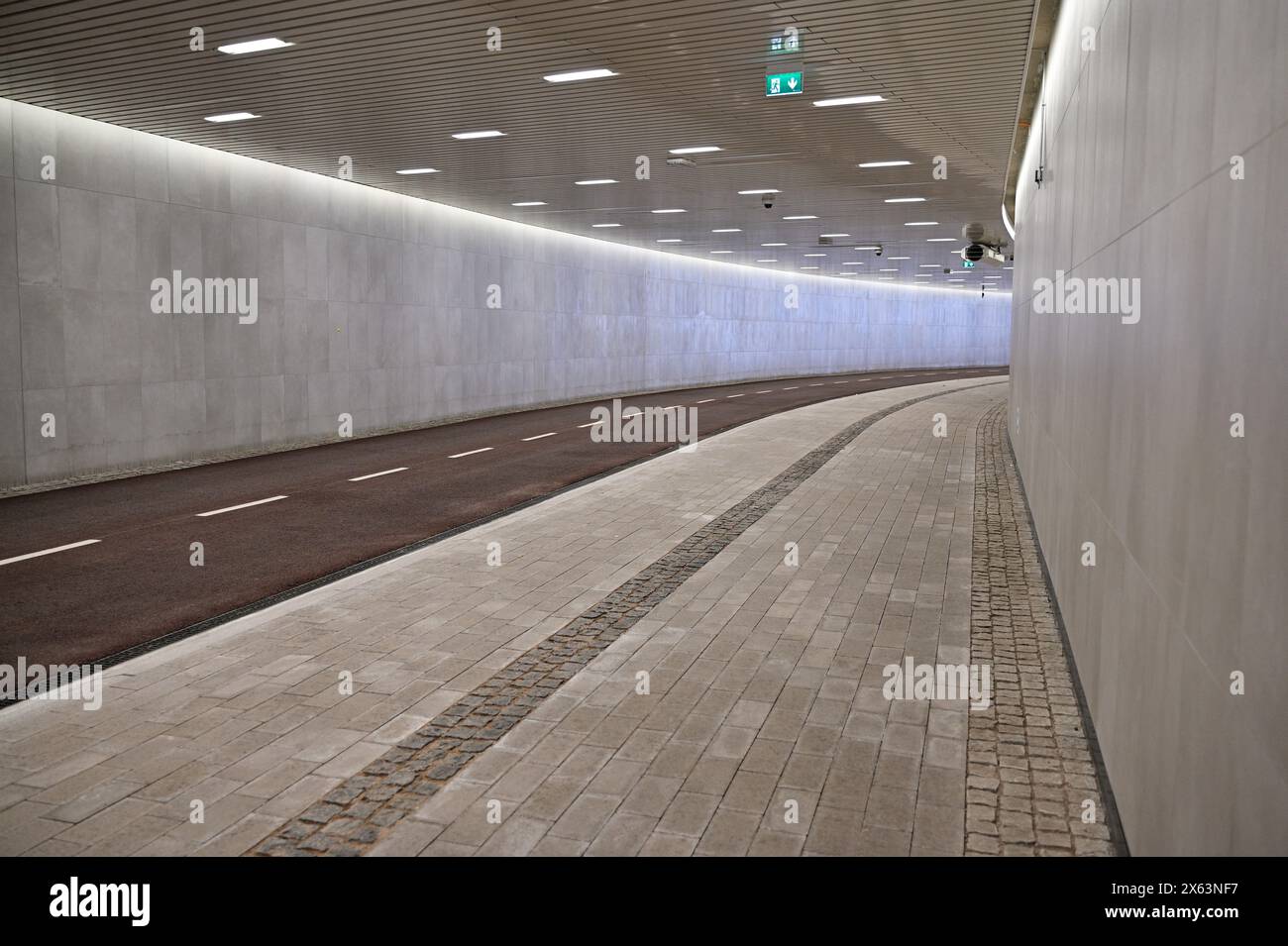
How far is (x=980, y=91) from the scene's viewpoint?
11.7 m

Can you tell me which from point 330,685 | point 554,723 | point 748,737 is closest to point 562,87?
point 330,685

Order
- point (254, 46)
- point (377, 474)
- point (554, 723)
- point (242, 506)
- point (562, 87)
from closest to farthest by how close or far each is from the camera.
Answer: point (554, 723)
point (254, 46)
point (562, 87)
point (242, 506)
point (377, 474)

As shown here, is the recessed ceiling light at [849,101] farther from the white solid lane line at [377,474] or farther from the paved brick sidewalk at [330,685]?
the white solid lane line at [377,474]

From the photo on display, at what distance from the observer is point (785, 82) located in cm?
1088

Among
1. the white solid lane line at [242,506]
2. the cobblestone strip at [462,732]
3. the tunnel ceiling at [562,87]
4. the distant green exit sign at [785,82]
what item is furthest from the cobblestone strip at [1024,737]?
the white solid lane line at [242,506]

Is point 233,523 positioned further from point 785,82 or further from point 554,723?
point 785,82

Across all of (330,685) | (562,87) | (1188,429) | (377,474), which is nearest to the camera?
(1188,429)

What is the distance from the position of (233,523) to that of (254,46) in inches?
195

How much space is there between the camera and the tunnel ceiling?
916 cm

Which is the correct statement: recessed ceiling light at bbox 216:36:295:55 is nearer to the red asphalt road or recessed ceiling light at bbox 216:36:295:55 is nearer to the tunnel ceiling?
the tunnel ceiling

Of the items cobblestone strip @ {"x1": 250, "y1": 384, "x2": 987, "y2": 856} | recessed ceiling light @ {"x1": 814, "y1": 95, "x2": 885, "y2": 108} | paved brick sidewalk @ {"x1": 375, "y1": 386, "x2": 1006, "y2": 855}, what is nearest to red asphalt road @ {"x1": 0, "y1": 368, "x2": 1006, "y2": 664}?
cobblestone strip @ {"x1": 250, "y1": 384, "x2": 987, "y2": 856}

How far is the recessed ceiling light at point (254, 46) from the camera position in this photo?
9.91m

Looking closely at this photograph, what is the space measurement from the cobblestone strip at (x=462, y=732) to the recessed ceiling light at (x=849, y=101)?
6120 millimetres

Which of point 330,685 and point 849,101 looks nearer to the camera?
point 330,685
